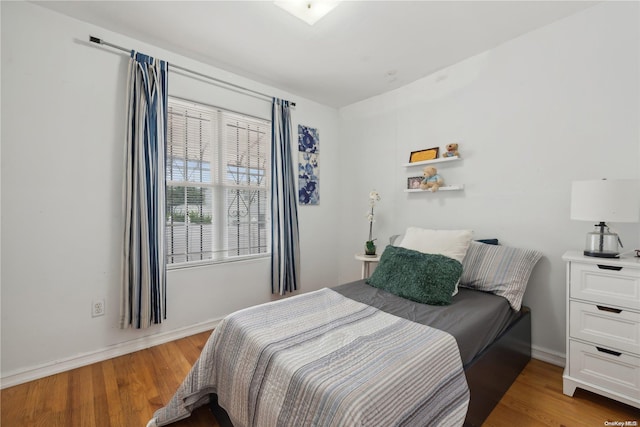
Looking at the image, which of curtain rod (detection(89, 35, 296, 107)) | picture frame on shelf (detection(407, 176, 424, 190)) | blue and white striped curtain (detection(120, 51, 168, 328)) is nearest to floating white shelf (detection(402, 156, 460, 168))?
picture frame on shelf (detection(407, 176, 424, 190))

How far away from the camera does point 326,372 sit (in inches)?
40.3

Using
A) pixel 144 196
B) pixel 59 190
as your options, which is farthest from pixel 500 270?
pixel 59 190

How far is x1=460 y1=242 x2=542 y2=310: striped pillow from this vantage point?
1.93 meters

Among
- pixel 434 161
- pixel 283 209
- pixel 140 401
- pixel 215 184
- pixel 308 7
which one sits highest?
pixel 308 7

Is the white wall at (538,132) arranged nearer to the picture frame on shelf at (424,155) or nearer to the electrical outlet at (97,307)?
the picture frame on shelf at (424,155)

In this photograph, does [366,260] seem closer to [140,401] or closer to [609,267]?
[609,267]

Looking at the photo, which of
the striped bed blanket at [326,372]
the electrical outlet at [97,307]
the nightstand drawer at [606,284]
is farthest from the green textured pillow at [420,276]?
the electrical outlet at [97,307]

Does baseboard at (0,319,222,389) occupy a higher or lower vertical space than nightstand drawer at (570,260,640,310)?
lower

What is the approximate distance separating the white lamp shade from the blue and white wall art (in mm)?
2447

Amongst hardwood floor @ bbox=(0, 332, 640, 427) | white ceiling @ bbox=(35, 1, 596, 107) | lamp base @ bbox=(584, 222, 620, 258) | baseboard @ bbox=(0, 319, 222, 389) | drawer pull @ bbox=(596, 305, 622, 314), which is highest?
white ceiling @ bbox=(35, 1, 596, 107)

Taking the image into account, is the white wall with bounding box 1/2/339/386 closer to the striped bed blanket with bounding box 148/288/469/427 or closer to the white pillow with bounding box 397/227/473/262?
the striped bed blanket with bounding box 148/288/469/427

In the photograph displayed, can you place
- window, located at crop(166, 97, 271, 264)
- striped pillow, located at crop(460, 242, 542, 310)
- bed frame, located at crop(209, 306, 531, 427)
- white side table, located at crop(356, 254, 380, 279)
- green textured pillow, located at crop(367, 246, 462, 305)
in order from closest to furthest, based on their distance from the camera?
bed frame, located at crop(209, 306, 531, 427) < green textured pillow, located at crop(367, 246, 462, 305) < striped pillow, located at crop(460, 242, 542, 310) < window, located at crop(166, 97, 271, 264) < white side table, located at crop(356, 254, 380, 279)

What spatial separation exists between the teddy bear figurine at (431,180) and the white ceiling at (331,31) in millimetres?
983

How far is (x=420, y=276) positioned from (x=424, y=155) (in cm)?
141
